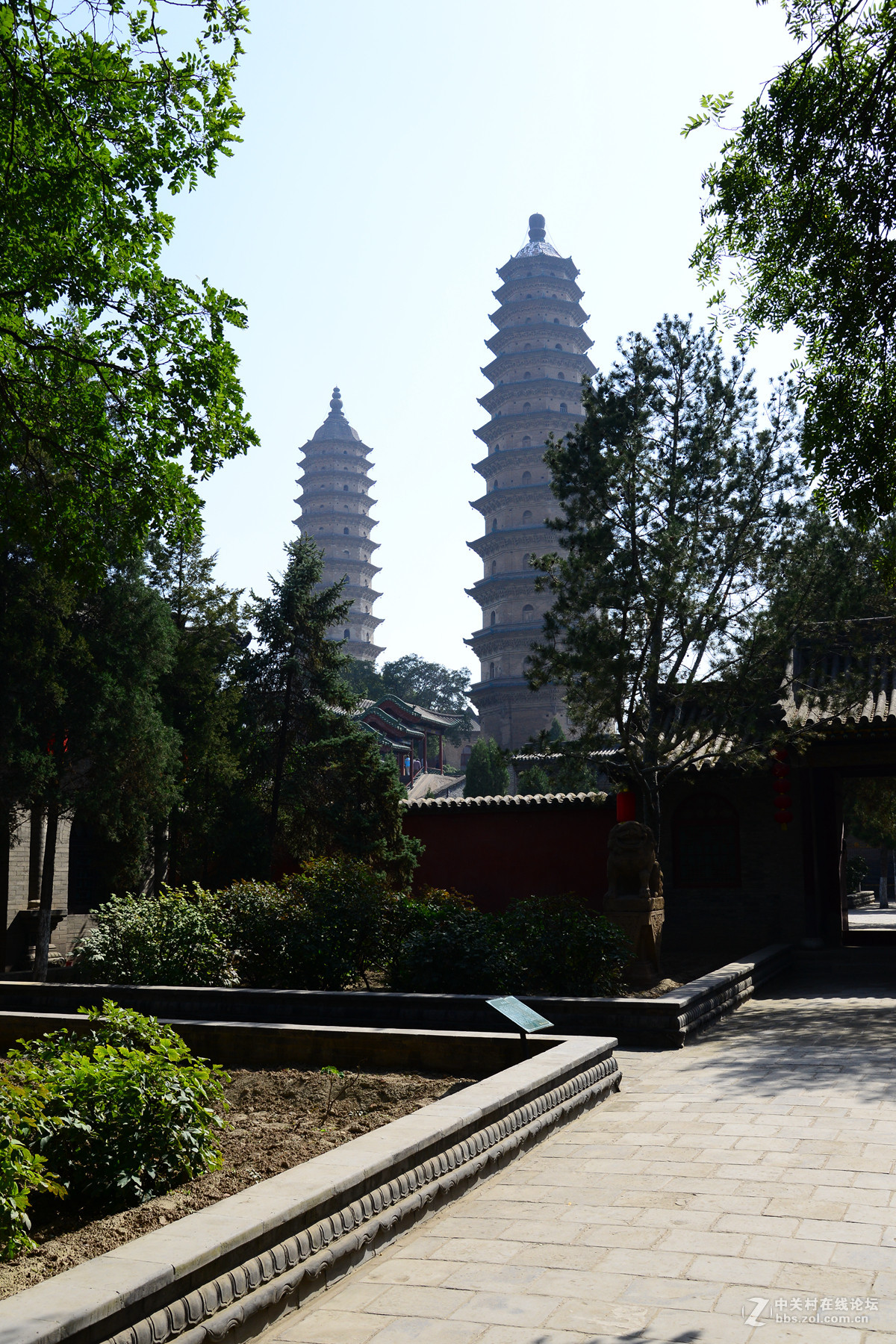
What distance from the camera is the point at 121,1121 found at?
12.5ft

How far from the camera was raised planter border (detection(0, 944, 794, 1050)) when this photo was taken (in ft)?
25.7

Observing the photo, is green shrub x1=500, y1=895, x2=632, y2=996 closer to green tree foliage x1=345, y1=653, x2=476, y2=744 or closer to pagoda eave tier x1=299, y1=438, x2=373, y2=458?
green tree foliage x1=345, y1=653, x2=476, y2=744

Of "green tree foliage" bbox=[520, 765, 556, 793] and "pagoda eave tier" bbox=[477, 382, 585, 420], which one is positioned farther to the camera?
"pagoda eave tier" bbox=[477, 382, 585, 420]

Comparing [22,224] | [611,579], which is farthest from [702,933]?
[22,224]

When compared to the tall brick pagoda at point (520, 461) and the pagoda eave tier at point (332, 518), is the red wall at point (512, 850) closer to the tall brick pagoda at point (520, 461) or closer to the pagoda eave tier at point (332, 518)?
the tall brick pagoda at point (520, 461)

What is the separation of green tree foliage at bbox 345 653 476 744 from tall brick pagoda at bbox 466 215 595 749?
12039 mm

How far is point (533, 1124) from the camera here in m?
5.06

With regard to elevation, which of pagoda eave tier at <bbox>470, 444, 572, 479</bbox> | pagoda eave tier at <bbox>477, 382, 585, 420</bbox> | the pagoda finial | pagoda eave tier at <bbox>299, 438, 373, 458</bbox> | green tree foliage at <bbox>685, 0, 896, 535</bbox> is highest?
the pagoda finial

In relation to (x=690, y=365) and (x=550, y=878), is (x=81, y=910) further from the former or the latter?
(x=690, y=365)

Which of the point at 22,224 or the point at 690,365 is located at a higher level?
the point at 690,365

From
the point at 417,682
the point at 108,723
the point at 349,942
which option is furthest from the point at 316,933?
the point at 417,682

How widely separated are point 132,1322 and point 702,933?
12680 mm

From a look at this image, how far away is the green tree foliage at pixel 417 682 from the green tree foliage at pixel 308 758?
43595 mm

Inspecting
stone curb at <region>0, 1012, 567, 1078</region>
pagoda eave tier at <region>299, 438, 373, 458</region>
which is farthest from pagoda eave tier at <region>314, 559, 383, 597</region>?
stone curb at <region>0, 1012, 567, 1078</region>
